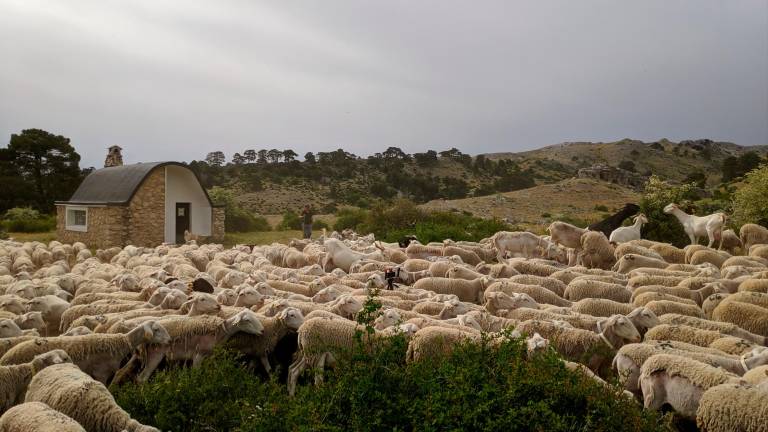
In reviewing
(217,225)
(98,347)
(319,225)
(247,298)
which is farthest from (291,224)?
(98,347)

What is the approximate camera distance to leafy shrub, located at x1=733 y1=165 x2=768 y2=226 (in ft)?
72.4

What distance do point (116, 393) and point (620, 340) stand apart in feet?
20.8

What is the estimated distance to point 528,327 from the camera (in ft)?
25.0

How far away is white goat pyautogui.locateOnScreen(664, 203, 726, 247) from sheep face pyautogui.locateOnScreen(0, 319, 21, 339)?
742 inches

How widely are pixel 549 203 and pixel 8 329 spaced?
44.9 meters

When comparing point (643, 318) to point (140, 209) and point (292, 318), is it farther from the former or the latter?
point (140, 209)

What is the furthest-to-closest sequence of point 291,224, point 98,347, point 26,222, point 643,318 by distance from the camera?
point 291,224
point 26,222
point 643,318
point 98,347

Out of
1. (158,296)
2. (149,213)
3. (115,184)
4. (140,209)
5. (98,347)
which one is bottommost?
(98,347)

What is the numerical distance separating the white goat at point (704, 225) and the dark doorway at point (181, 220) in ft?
80.7

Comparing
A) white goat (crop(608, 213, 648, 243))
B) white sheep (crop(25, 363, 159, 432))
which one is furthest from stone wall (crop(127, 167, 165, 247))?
white sheep (crop(25, 363, 159, 432))

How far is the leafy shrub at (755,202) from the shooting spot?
22.1 meters

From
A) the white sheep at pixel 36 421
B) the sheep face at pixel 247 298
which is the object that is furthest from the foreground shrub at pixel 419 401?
the sheep face at pixel 247 298

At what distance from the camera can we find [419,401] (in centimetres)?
448

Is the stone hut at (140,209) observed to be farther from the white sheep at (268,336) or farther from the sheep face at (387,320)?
the sheep face at (387,320)
